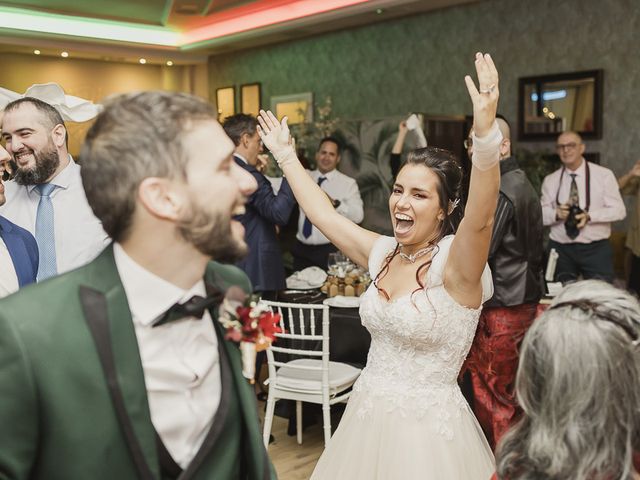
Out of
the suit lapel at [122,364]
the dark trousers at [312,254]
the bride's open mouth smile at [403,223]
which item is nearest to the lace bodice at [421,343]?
the bride's open mouth smile at [403,223]

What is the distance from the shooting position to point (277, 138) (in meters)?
2.27

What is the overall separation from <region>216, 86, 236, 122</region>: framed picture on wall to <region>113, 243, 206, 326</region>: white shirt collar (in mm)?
9496

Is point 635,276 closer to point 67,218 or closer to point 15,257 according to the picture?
point 67,218

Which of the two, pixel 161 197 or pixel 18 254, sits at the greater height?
pixel 161 197

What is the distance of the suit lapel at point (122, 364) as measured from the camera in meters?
1.02

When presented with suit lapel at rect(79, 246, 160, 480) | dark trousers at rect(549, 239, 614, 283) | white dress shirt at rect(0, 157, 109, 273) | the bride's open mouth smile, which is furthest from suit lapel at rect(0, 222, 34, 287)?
dark trousers at rect(549, 239, 614, 283)

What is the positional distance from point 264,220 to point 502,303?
1570mm

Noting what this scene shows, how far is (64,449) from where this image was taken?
1016mm

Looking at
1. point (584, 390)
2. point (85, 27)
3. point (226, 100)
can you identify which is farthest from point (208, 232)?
point (226, 100)

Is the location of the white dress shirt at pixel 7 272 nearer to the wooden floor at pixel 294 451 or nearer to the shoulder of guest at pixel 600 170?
the wooden floor at pixel 294 451

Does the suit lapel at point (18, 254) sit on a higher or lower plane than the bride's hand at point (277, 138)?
lower

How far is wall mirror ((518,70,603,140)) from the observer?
6.55 m

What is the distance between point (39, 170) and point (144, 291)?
6.14ft

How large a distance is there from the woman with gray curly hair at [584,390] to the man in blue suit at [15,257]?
1.61m
